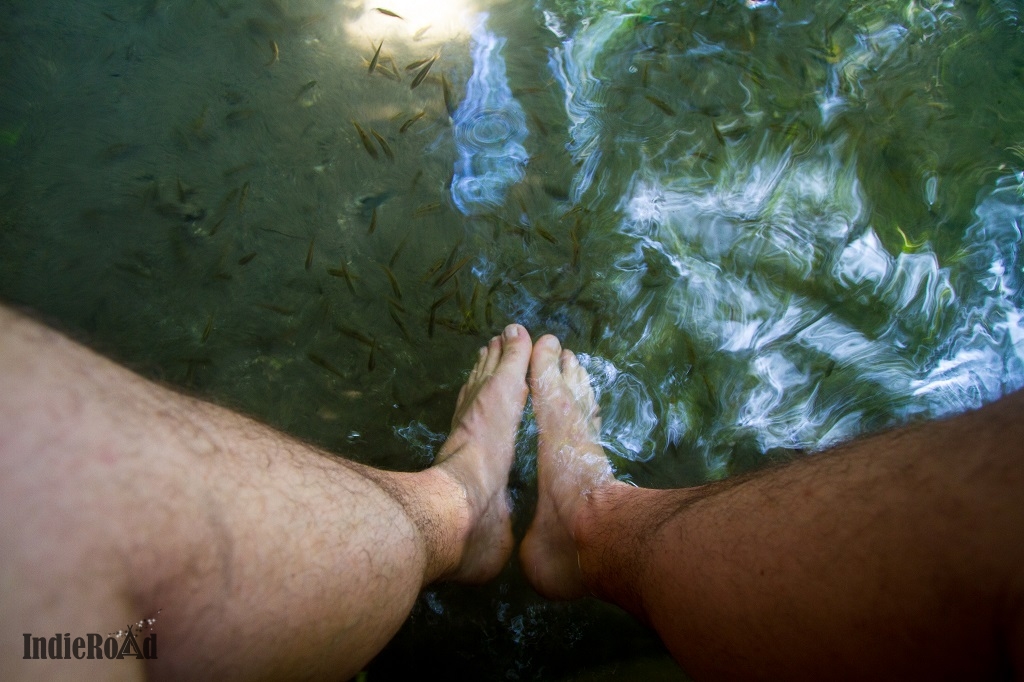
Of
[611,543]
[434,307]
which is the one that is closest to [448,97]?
[434,307]

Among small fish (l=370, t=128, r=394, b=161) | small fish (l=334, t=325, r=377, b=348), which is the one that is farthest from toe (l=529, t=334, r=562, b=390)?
small fish (l=370, t=128, r=394, b=161)

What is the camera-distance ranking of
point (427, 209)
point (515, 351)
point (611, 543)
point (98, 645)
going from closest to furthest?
point (98, 645)
point (611, 543)
point (515, 351)
point (427, 209)

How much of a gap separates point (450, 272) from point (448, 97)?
2.80ft

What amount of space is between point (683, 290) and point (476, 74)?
1415mm

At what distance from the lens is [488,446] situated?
2.31 metres

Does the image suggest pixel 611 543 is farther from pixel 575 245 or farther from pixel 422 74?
pixel 422 74

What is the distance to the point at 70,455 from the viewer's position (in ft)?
3.14

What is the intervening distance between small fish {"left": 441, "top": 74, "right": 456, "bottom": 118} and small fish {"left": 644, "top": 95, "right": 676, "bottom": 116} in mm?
537

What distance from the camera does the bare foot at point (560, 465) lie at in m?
2.12

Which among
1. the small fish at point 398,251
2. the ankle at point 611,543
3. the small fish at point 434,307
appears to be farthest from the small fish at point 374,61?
the ankle at point 611,543

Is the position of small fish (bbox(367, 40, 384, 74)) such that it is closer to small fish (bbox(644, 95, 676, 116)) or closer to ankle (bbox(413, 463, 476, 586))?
small fish (bbox(644, 95, 676, 116))

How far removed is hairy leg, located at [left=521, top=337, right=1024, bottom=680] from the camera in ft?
3.05

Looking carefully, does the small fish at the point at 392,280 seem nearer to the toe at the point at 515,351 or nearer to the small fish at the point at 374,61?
the toe at the point at 515,351

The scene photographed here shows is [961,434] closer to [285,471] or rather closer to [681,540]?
[681,540]
